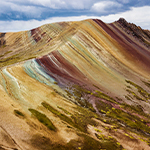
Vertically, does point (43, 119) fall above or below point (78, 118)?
above

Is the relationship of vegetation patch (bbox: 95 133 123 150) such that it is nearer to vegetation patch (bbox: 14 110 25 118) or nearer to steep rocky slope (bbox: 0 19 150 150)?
steep rocky slope (bbox: 0 19 150 150)

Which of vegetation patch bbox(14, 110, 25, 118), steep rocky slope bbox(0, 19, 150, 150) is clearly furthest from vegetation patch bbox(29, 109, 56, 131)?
vegetation patch bbox(14, 110, 25, 118)

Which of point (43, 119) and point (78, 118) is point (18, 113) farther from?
point (78, 118)


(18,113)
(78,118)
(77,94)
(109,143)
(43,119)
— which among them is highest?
(77,94)

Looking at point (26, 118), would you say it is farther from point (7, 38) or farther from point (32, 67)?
point (7, 38)

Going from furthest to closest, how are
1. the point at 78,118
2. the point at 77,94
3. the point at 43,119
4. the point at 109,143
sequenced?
1. the point at 77,94
2. the point at 78,118
3. the point at 43,119
4. the point at 109,143

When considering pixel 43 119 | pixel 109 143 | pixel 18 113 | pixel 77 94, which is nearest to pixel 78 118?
pixel 43 119

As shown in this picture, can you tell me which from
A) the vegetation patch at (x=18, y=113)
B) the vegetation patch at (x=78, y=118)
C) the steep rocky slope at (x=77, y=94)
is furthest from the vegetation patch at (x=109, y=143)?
the vegetation patch at (x=18, y=113)
